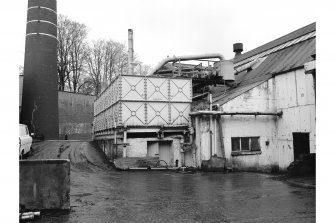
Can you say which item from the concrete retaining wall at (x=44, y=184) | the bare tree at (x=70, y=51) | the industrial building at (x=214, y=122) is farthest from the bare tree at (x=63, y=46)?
the concrete retaining wall at (x=44, y=184)

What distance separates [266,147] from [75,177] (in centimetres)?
1028

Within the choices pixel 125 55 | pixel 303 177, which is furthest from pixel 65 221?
pixel 125 55

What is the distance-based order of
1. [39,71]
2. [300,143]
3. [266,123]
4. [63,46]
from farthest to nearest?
[63,46] < [39,71] < [266,123] < [300,143]

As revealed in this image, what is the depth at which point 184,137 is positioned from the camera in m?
15.9

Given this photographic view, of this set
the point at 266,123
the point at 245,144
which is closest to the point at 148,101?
the point at 245,144

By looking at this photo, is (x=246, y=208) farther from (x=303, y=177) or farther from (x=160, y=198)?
(x=303, y=177)

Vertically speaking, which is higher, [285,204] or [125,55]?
[125,55]

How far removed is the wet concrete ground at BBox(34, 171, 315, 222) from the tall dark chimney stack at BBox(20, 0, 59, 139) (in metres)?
13.1

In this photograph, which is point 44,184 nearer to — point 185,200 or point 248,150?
point 185,200

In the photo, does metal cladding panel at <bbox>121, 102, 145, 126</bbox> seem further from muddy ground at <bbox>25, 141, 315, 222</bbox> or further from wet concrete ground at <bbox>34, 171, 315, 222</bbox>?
wet concrete ground at <bbox>34, 171, 315, 222</bbox>

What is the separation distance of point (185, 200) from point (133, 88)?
8379mm

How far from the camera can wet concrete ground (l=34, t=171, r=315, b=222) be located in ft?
19.4

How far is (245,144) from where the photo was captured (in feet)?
50.3

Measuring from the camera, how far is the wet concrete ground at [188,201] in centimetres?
593
